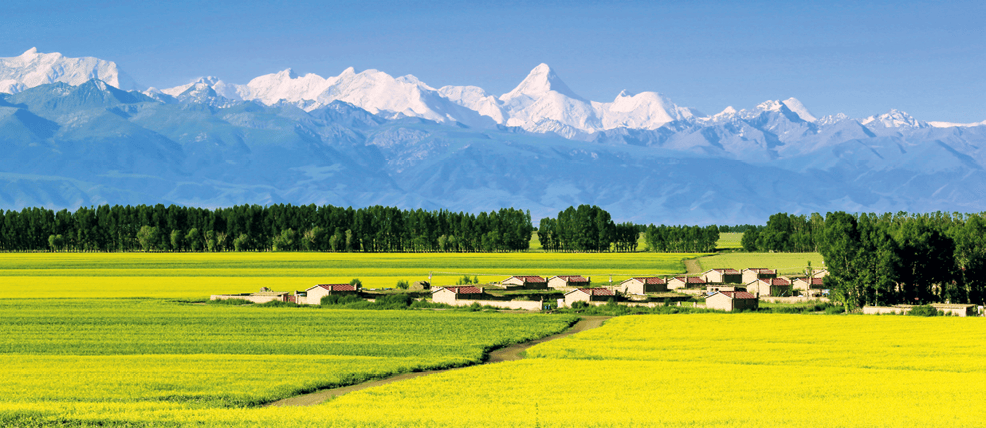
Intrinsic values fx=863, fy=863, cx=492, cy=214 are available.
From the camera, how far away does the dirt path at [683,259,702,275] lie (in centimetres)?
14265

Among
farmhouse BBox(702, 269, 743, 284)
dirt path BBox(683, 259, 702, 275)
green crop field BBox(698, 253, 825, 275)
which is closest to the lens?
farmhouse BBox(702, 269, 743, 284)

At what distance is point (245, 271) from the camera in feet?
431

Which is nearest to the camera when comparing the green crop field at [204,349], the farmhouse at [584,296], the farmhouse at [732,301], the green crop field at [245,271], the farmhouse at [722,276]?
the green crop field at [204,349]

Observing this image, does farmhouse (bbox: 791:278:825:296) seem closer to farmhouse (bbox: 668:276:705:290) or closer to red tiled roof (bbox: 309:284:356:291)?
farmhouse (bbox: 668:276:705:290)

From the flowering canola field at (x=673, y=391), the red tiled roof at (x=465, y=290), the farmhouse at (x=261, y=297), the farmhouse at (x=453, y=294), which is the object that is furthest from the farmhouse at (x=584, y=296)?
the flowering canola field at (x=673, y=391)

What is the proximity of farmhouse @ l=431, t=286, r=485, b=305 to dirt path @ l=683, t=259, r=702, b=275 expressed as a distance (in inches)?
2276

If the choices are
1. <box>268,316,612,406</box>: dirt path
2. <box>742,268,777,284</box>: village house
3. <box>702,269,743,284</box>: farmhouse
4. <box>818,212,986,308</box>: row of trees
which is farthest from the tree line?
<box>268,316,612,406</box>: dirt path

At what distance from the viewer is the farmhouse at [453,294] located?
8838cm

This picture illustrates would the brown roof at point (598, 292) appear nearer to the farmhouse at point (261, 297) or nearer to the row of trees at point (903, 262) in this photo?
the row of trees at point (903, 262)

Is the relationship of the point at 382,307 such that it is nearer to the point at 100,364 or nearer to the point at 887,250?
the point at 100,364

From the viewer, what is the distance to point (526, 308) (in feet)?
273

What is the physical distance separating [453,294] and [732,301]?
2758 cm

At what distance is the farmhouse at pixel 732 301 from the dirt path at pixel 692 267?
53.5 m

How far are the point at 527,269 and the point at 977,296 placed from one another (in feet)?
230
